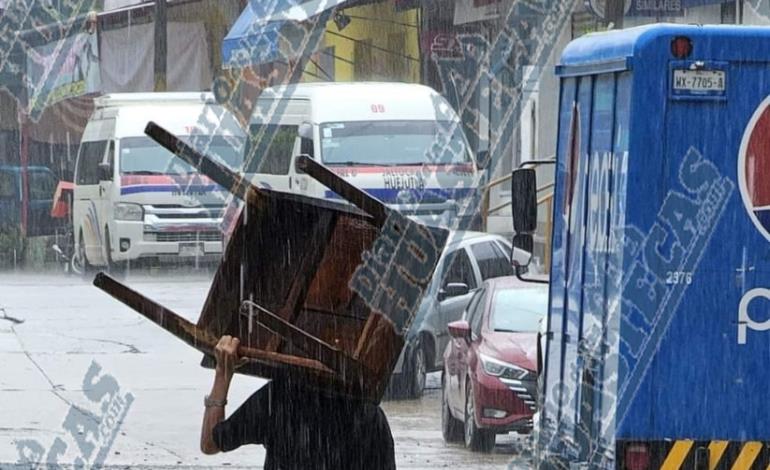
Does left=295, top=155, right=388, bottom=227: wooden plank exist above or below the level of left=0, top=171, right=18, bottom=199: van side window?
above

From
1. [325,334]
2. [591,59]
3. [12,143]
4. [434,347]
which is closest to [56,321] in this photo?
[434,347]

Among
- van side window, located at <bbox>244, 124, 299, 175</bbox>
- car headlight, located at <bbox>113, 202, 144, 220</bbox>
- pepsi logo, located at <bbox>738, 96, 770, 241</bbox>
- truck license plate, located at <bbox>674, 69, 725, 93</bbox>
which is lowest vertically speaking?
car headlight, located at <bbox>113, 202, 144, 220</bbox>

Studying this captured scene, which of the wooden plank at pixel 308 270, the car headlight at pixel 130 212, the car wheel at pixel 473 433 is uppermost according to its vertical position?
the wooden plank at pixel 308 270

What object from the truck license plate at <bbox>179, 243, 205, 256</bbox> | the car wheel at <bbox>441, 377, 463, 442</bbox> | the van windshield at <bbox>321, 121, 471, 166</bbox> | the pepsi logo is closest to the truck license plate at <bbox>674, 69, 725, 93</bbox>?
the pepsi logo

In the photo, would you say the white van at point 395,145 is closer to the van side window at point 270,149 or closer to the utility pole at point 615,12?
the van side window at point 270,149

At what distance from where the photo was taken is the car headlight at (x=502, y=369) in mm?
14523

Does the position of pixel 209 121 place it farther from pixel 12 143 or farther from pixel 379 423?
pixel 379 423

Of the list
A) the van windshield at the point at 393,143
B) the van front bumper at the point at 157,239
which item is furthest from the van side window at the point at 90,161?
the van windshield at the point at 393,143

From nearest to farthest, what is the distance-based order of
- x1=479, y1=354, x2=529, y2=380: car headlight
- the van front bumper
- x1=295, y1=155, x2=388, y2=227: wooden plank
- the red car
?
x1=295, y1=155, x2=388, y2=227: wooden plank
the red car
x1=479, y1=354, x2=529, y2=380: car headlight
the van front bumper

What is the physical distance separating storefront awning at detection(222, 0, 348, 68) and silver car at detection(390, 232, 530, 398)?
15.6 metres

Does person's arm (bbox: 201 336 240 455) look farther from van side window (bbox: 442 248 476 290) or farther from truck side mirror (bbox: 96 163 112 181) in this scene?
truck side mirror (bbox: 96 163 112 181)

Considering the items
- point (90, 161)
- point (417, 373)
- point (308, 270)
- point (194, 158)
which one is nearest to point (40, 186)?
point (90, 161)

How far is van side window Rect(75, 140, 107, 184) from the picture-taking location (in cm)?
3128

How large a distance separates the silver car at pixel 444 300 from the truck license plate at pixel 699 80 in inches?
365
